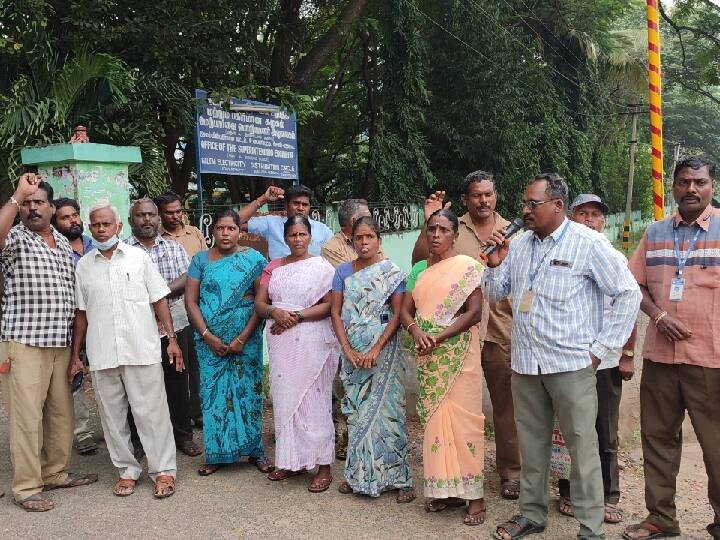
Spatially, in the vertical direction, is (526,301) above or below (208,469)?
above

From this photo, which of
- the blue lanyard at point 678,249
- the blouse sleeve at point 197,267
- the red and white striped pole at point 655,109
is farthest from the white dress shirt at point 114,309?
the red and white striped pole at point 655,109

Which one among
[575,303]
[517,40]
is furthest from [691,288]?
[517,40]

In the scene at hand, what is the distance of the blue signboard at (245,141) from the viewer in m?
7.36

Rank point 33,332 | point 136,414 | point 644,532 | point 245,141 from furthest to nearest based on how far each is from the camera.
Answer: point 245,141 < point 136,414 < point 33,332 < point 644,532

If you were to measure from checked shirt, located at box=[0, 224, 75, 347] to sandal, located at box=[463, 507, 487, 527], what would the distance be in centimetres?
264

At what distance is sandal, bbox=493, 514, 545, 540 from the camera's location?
346 centimetres

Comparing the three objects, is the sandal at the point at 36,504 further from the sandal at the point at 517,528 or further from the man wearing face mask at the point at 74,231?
the sandal at the point at 517,528

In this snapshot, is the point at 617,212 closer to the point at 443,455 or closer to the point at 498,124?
the point at 498,124

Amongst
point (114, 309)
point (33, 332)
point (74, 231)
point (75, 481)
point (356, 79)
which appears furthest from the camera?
point (356, 79)

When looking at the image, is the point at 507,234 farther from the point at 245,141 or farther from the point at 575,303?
the point at 245,141

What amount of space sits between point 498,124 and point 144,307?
1025 cm

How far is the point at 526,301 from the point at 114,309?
2474 millimetres

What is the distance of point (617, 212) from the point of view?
2867cm

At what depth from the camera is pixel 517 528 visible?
3.48 metres
